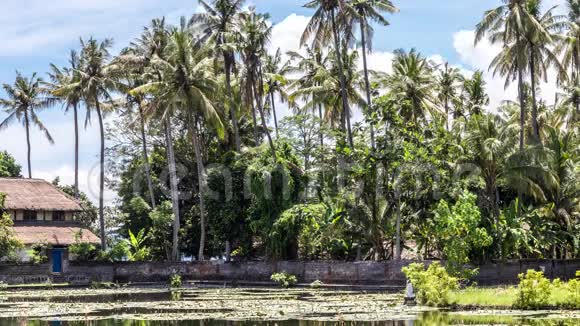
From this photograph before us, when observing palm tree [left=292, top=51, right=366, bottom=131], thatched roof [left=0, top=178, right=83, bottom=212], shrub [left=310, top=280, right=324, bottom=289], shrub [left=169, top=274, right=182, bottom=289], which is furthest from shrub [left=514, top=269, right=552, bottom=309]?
thatched roof [left=0, top=178, right=83, bottom=212]

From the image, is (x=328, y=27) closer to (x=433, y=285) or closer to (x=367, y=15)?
(x=367, y=15)

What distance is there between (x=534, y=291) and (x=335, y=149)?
2287cm

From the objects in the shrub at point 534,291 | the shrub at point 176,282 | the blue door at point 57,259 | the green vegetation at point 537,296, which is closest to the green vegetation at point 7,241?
the blue door at point 57,259

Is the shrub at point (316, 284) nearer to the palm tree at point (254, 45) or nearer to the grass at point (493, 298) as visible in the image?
the palm tree at point (254, 45)

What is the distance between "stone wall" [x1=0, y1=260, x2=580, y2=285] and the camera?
3997cm

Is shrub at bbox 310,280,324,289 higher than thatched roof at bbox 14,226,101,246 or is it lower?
lower

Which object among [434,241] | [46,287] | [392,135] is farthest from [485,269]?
[46,287]

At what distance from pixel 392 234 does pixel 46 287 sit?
20382mm

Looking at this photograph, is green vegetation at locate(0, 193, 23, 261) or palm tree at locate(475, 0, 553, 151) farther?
green vegetation at locate(0, 193, 23, 261)

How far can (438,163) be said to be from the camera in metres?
43.5

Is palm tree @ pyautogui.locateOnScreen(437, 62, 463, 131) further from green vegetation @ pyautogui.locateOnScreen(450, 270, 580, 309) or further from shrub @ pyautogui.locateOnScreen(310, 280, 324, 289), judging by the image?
green vegetation @ pyautogui.locateOnScreen(450, 270, 580, 309)

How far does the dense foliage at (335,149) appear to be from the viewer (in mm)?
43500

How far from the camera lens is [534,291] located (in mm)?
25547

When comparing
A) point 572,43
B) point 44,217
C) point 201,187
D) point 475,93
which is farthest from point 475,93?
point 44,217
